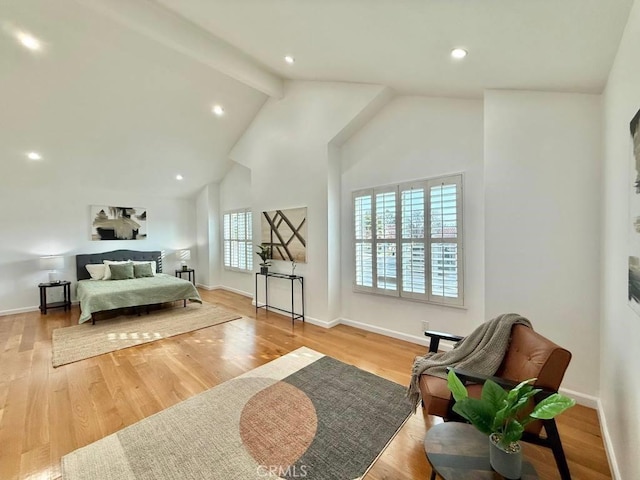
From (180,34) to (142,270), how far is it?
15.4 ft

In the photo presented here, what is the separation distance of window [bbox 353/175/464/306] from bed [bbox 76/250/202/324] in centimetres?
336

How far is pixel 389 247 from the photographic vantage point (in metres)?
3.69

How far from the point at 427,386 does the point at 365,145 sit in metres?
3.14

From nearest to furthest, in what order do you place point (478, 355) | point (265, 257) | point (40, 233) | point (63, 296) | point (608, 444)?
point (608, 444)
point (478, 355)
point (265, 257)
point (40, 233)
point (63, 296)

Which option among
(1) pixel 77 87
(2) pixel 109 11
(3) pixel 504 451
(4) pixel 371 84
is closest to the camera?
(3) pixel 504 451

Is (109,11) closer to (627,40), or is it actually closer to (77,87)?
(77,87)

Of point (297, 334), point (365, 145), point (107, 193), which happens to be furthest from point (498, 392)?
point (107, 193)

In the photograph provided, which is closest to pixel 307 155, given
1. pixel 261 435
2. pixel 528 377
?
pixel 261 435

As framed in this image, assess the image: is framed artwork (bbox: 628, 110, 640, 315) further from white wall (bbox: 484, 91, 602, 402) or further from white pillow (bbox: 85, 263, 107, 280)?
white pillow (bbox: 85, 263, 107, 280)

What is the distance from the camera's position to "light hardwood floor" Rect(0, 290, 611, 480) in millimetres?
1773

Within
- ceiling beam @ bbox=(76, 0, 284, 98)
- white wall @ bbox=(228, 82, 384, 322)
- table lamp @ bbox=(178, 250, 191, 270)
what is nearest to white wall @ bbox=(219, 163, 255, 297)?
table lamp @ bbox=(178, 250, 191, 270)

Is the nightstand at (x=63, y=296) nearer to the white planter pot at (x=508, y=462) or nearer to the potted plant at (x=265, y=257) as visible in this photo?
the potted plant at (x=265, y=257)

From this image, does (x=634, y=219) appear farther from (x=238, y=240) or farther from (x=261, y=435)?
(x=238, y=240)

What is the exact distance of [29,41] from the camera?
314 centimetres
